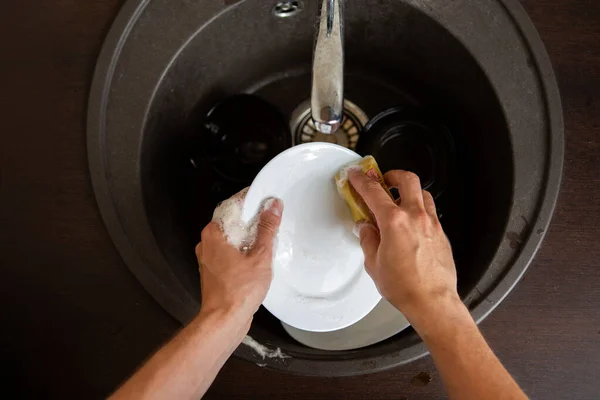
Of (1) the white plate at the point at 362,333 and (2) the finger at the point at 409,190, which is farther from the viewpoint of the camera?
(1) the white plate at the point at 362,333

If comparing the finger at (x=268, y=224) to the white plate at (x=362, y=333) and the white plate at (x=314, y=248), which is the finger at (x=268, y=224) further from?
the white plate at (x=362, y=333)

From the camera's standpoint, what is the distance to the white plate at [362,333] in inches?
26.8

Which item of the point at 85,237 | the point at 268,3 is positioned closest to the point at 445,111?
the point at 268,3

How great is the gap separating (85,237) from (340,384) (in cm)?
37

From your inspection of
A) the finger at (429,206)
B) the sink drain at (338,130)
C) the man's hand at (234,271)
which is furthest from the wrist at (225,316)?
the sink drain at (338,130)

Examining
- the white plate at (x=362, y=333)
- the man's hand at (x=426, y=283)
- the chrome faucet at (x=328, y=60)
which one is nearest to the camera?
the man's hand at (x=426, y=283)

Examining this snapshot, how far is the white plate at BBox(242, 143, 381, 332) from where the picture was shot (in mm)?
652

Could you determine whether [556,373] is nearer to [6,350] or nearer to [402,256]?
[402,256]

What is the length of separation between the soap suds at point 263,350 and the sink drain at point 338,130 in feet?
1.14

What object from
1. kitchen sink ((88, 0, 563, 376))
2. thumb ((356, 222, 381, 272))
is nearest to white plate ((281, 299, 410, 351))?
kitchen sink ((88, 0, 563, 376))

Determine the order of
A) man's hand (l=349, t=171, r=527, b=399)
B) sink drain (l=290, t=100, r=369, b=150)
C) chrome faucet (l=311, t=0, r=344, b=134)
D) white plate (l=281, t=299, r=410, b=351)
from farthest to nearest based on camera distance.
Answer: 1. sink drain (l=290, t=100, r=369, b=150)
2. white plate (l=281, t=299, r=410, b=351)
3. chrome faucet (l=311, t=0, r=344, b=134)
4. man's hand (l=349, t=171, r=527, b=399)

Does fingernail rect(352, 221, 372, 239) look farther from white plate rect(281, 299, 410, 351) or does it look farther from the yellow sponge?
white plate rect(281, 299, 410, 351)

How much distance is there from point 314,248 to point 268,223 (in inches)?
3.8

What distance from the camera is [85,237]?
635 millimetres
